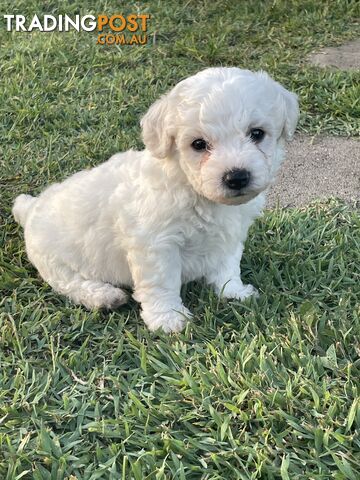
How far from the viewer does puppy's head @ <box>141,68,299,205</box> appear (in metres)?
2.70

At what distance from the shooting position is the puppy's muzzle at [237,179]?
2.70 metres

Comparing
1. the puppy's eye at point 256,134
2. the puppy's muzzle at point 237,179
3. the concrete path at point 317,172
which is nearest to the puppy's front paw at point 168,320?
the puppy's muzzle at point 237,179

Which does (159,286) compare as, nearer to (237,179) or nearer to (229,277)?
(229,277)

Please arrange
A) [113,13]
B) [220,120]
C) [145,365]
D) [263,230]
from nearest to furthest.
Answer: [220,120]
[145,365]
[263,230]
[113,13]

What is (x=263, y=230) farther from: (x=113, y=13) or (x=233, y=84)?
(x=113, y=13)

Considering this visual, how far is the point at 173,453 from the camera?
2500mm

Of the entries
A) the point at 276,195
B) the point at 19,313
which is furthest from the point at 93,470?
the point at 276,195

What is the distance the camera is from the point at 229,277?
344cm

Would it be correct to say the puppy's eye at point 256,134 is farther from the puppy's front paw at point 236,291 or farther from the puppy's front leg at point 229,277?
the puppy's front paw at point 236,291

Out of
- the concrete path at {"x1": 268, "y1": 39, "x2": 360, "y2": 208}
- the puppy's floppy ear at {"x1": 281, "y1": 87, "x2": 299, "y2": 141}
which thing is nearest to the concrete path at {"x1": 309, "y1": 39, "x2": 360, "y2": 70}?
the concrete path at {"x1": 268, "y1": 39, "x2": 360, "y2": 208}

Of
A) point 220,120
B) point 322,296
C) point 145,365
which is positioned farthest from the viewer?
point 322,296

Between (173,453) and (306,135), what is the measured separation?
3529 millimetres

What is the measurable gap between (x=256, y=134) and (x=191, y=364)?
1125mm

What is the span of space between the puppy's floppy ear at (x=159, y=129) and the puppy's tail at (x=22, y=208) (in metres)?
1.25
